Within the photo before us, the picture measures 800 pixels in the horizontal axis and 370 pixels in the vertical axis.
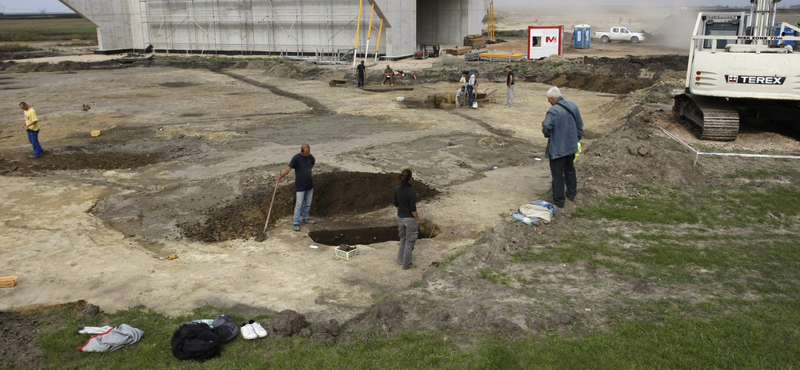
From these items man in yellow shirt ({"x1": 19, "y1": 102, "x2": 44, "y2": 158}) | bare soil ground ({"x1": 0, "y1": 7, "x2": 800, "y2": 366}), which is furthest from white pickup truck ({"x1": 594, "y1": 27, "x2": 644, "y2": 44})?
man in yellow shirt ({"x1": 19, "y1": 102, "x2": 44, "y2": 158})

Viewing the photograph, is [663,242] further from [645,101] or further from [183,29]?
[183,29]

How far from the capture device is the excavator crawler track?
46.0ft

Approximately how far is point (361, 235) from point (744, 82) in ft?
32.8

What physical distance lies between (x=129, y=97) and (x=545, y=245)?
2289 cm

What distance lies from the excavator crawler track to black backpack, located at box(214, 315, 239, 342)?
12075 mm

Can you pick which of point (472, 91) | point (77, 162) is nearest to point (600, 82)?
point (472, 91)

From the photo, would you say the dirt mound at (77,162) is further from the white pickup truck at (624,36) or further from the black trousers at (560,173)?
the white pickup truck at (624,36)

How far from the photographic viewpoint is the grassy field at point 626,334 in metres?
5.66

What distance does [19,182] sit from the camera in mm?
13070

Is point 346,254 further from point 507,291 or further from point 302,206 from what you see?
point 507,291

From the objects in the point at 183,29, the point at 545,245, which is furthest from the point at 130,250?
the point at 183,29

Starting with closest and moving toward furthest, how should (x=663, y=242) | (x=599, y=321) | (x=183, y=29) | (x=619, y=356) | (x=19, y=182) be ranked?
(x=619, y=356) < (x=599, y=321) < (x=663, y=242) < (x=19, y=182) < (x=183, y=29)

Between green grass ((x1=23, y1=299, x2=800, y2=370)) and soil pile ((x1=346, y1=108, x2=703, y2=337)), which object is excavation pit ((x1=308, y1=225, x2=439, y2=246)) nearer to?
soil pile ((x1=346, y1=108, x2=703, y2=337))

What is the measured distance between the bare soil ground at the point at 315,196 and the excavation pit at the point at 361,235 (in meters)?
0.09
